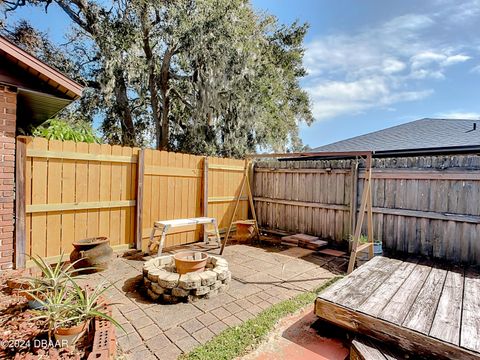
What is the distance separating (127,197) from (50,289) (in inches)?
89.8

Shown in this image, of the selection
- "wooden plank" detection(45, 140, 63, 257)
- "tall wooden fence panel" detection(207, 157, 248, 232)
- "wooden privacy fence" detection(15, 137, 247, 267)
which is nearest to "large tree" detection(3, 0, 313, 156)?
"tall wooden fence panel" detection(207, 157, 248, 232)

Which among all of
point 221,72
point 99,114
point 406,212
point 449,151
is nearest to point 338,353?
point 406,212

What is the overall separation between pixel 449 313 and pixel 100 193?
4.65m

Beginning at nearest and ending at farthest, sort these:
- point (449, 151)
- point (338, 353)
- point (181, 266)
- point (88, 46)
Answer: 1. point (338, 353)
2. point (181, 266)
3. point (449, 151)
4. point (88, 46)

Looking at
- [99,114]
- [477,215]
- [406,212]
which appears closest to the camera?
[477,215]

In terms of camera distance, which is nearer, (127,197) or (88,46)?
(127,197)

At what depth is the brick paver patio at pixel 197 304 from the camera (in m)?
2.11

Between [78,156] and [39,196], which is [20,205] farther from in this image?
[78,156]

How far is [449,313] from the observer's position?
2.14 meters

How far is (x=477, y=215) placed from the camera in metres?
3.71

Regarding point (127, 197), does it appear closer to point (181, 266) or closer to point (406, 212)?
point (181, 266)

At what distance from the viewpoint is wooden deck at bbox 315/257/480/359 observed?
5.92 feet

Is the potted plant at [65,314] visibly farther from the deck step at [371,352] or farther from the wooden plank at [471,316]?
the wooden plank at [471,316]

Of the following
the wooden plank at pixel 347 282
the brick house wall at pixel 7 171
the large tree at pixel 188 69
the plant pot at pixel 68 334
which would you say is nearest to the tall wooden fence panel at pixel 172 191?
the brick house wall at pixel 7 171
